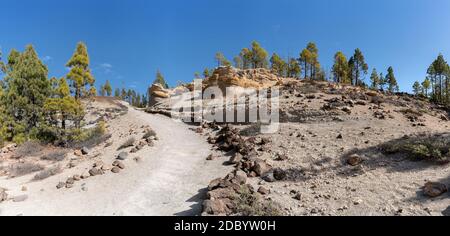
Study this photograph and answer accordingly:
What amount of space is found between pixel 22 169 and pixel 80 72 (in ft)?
30.5

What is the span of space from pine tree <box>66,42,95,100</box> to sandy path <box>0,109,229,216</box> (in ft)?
29.6

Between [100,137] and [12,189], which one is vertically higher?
[100,137]

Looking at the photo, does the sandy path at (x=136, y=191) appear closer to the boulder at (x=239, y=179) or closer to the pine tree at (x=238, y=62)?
the boulder at (x=239, y=179)

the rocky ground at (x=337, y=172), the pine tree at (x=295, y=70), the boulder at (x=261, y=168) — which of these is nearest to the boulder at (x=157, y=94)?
the pine tree at (x=295, y=70)

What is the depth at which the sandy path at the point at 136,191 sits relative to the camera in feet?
30.0

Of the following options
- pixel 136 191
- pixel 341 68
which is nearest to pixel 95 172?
pixel 136 191

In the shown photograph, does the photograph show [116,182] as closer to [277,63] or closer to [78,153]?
[78,153]

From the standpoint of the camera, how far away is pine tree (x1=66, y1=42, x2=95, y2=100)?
21.2m

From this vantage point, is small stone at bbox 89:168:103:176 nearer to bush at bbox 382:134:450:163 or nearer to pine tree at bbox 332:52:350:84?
bush at bbox 382:134:450:163

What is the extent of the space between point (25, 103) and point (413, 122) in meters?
30.1
